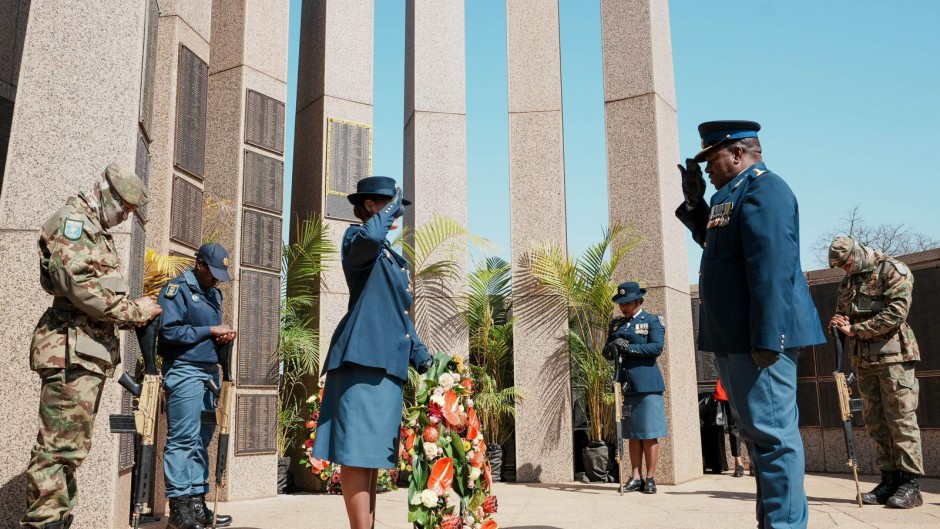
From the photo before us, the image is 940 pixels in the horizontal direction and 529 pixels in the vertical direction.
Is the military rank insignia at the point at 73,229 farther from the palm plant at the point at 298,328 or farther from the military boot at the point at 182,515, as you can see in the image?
the palm plant at the point at 298,328

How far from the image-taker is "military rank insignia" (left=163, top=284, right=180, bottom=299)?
17.0ft

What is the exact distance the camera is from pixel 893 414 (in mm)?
6102

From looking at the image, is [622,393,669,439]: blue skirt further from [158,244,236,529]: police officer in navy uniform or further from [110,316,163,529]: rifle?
[110,316,163,529]: rifle

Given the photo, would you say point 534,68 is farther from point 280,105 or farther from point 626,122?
point 280,105

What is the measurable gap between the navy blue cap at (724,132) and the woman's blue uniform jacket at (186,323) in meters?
3.46

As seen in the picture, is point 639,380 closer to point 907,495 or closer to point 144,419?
point 907,495

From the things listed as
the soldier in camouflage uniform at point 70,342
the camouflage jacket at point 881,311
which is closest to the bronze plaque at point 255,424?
the soldier in camouflage uniform at point 70,342

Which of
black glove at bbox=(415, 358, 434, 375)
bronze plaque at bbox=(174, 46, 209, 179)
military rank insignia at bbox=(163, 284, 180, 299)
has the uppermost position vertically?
bronze plaque at bbox=(174, 46, 209, 179)

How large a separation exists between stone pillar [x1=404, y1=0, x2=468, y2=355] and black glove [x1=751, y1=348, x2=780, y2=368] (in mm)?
5586

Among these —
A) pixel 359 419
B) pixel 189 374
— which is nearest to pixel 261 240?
pixel 189 374

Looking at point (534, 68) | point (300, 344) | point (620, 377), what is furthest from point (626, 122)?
point (300, 344)

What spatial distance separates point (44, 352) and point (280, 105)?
470 cm

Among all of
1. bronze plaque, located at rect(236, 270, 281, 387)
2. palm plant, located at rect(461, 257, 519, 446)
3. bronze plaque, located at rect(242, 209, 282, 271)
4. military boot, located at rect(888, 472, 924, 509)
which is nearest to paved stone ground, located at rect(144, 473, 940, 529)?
military boot, located at rect(888, 472, 924, 509)

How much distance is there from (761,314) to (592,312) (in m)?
5.27
